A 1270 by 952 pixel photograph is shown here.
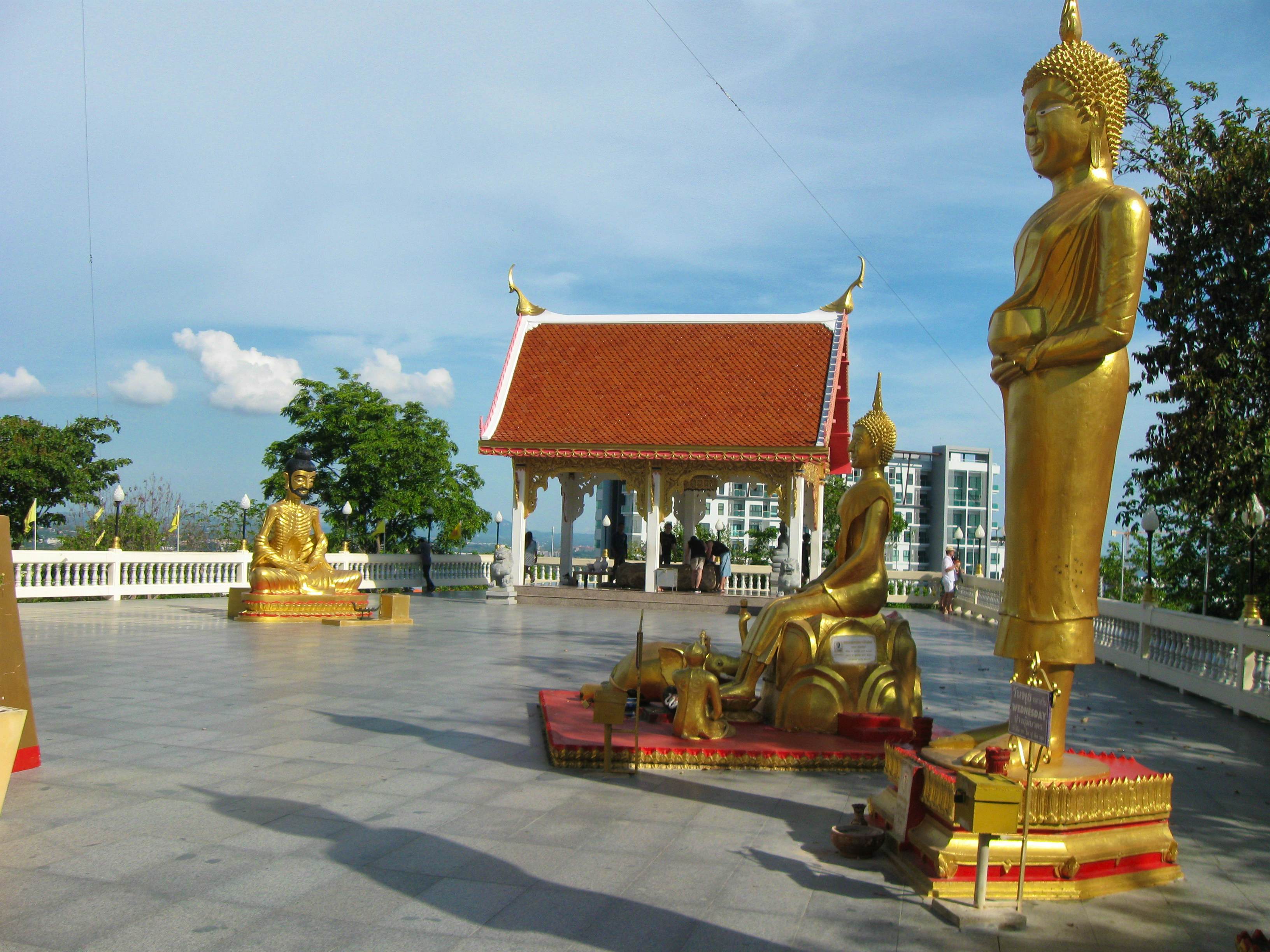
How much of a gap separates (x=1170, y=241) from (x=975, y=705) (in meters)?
4.35

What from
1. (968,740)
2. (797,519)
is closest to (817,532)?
(797,519)

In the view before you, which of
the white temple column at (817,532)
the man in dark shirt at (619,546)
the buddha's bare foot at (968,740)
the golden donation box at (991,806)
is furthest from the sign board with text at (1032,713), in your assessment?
the man in dark shirt at (619,546)

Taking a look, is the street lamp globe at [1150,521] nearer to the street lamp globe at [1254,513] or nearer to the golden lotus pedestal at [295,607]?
the street lamp globe at [1254,513]

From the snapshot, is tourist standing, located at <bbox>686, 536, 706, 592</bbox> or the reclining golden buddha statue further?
tourist standing, located at <bbox>686, 536, 706, 592</bbox>

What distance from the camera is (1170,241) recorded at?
8.34m

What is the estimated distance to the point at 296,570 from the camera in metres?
14.4

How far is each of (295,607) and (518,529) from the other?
20.0 ft

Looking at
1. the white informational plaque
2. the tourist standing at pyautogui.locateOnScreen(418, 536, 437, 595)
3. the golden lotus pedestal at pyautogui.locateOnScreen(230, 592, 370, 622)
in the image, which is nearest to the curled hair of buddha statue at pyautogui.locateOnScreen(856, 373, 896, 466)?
the white informational plaque

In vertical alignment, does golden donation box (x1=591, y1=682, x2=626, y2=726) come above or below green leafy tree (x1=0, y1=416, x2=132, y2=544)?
below

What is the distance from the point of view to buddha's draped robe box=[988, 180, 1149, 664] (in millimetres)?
4160

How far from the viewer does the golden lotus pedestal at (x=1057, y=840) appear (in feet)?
12.9

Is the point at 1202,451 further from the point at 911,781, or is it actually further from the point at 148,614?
the point at 148,614

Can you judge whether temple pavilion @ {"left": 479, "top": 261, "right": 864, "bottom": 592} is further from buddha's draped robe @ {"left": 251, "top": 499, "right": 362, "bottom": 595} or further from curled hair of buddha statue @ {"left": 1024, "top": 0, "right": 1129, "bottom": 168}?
curled hair of buddha statue @ {"left": 1024, "top": 0, "right": 1129, "bottom": 168}

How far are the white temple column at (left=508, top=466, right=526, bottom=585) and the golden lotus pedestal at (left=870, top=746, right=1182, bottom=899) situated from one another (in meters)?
15.6
